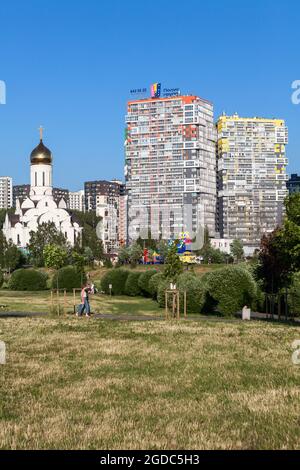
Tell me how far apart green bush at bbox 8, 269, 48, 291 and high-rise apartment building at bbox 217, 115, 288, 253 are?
109 metres

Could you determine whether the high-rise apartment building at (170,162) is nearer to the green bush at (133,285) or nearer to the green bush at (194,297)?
the green bush at (133,285)

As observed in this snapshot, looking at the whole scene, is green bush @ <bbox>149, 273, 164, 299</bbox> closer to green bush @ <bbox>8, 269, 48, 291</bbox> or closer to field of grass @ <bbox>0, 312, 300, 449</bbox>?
green bush @ <bbox>8, 269, 48, 291</bbox>

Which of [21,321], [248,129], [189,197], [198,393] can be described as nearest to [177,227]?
[189,197]

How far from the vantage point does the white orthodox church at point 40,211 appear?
127062mm

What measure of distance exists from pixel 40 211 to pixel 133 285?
8387cm

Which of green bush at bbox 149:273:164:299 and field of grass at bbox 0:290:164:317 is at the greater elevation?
green bush at bbox 149:273:164:299

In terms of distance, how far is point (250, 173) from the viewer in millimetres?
165875

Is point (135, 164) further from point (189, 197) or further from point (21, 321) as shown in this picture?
point (21, 321)

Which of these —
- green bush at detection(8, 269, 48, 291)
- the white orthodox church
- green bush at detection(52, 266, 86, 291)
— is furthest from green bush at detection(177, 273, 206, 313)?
the white orthodox church

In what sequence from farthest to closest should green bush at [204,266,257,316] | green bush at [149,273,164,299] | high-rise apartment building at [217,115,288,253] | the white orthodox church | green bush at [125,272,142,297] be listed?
high-rise apartment building at [217,115,288,253], the white orthodox church, green bush at [125,272,142,297], green bush at [149,273,164,299], green bush at [204,266,257,316]

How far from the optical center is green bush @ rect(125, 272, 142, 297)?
4993cm

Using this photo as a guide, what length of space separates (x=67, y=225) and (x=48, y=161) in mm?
13439

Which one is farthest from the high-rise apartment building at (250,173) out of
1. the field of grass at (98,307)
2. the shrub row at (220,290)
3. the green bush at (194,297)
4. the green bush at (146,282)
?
the green bush at (194,297)

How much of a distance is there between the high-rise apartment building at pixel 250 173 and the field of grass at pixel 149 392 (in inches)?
5810
